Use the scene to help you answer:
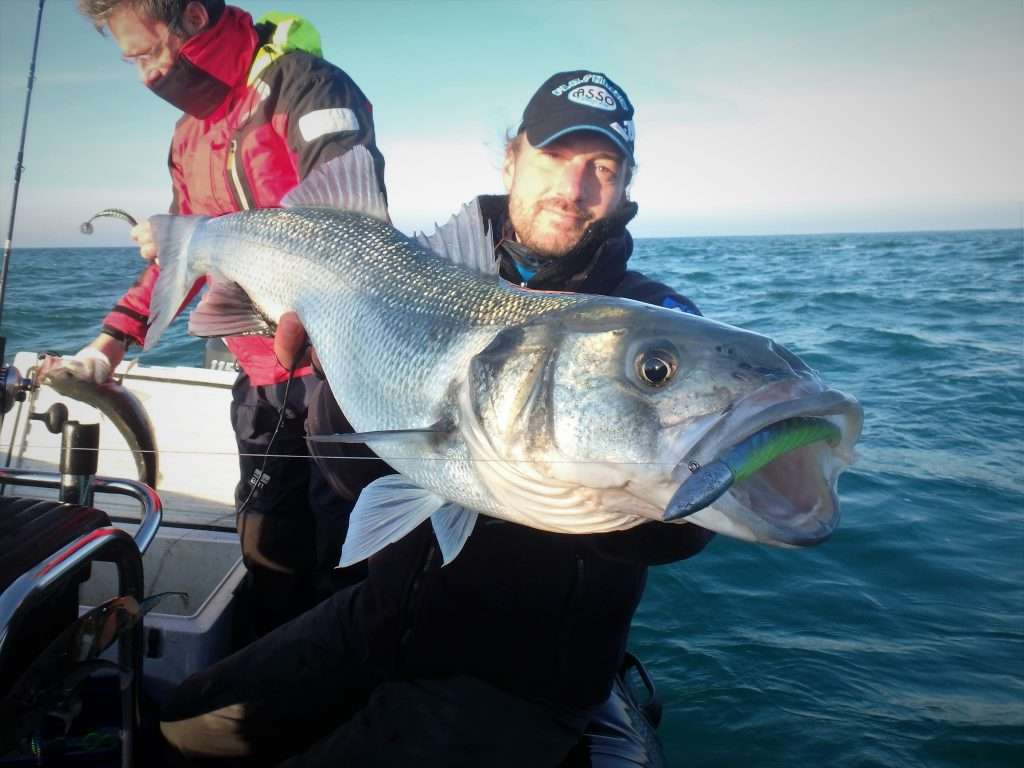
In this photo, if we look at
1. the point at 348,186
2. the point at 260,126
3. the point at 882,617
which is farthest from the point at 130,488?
the point at 882,617

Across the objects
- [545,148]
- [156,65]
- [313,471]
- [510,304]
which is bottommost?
[313,471]

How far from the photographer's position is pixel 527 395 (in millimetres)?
1624

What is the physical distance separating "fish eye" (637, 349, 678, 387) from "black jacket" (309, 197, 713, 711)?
2.49 feet

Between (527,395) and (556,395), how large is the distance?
0.09 m

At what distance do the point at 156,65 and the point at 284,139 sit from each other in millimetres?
748

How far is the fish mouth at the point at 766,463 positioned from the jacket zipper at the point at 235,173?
8.97 ft

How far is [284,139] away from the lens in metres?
3.04

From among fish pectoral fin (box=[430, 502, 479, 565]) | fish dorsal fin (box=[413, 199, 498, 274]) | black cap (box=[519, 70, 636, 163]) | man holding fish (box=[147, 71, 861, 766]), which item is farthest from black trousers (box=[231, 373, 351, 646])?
black cap (box=[519, 70, 636, 163])

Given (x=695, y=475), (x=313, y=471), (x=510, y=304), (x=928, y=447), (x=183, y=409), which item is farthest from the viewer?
(x=928, y=447)

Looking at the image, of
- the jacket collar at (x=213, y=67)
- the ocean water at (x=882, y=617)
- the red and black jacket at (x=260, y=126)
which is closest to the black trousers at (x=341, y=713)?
the red and black jacket at (x=260, y=126)

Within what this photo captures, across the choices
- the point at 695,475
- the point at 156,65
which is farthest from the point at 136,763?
the point at 156,65

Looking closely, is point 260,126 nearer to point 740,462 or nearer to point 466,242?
point 466,242

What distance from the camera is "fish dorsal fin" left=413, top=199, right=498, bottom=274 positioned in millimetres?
2219

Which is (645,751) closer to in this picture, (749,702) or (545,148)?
(749,702)
